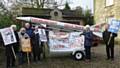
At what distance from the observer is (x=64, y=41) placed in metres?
19.9

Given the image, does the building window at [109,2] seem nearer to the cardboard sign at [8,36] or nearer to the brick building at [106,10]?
the brick building at [106,10]

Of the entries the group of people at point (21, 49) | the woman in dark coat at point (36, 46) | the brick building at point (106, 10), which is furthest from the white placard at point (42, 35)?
the brick building at point (106, 10)

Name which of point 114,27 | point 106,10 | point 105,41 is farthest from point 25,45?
point 106,10

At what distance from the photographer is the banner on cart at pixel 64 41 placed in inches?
775

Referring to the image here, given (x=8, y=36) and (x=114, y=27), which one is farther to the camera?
(x=114, y=27)

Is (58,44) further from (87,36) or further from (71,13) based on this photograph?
(71,13)

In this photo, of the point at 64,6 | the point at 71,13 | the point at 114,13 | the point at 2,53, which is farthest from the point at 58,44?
the point at 64,6

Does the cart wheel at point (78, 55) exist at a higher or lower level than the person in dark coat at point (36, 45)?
lower

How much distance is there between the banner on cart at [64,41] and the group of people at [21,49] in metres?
0.78

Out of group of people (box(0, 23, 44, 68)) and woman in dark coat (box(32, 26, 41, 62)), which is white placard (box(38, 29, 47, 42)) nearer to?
group of people (box(0, 23, 44, 68))

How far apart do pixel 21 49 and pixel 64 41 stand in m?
2.81

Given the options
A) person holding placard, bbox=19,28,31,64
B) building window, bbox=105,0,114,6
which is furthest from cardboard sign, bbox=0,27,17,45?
building window, bbox=105,0,114,6

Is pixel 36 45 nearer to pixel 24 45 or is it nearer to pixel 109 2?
pixel 24 45

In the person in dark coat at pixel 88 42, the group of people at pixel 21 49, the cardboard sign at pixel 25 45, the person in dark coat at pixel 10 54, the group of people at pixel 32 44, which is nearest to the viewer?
the person in dark coat at pixel 10 54
